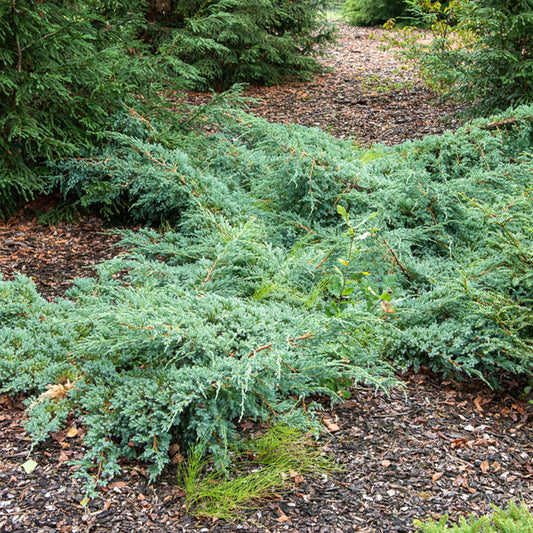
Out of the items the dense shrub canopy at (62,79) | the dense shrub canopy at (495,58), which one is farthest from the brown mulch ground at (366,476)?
the dense shrub canopy at (495,58)

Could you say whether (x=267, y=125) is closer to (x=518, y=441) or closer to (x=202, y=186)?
(x=202, y=186)

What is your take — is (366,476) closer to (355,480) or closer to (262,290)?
(355,480)

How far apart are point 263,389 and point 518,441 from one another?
125 centimetres

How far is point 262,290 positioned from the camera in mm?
2971

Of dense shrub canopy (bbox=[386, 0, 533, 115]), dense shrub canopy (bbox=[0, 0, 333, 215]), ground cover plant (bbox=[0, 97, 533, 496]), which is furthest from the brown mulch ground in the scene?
dense shrub canopy (bbox=[386, 0, 533, 115])

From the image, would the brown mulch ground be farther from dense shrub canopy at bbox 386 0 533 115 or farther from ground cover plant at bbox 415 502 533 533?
dense shrub canopy at bbox 386 0 533 115

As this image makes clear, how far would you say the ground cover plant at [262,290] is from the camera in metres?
2.18

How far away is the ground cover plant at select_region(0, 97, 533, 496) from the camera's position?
7.14ft

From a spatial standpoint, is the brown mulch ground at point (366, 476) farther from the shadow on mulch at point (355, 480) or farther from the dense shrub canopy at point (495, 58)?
the dense shrub canopy at point (495, 58)

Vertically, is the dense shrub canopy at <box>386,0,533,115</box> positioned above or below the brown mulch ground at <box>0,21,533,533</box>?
above

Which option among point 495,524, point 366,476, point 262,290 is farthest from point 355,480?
point 262,290

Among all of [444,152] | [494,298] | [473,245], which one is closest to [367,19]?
[444,152]

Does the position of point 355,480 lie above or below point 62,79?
below

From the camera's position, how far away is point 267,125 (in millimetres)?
4031
